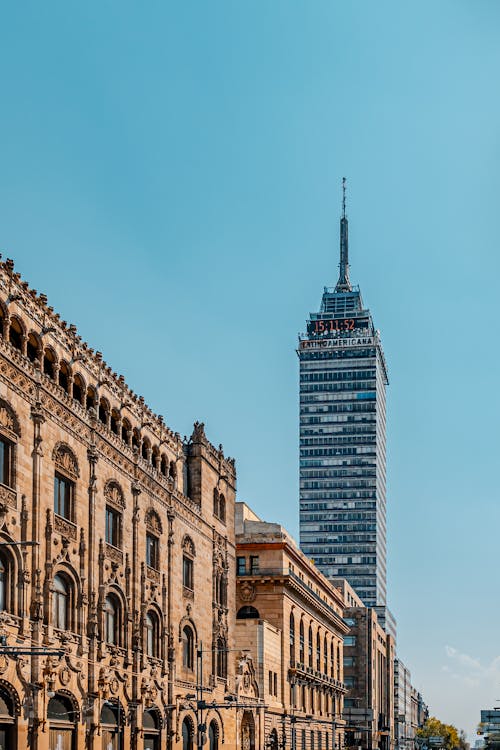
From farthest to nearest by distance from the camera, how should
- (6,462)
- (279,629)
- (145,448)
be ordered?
(279,629), (145,448), (6,462)

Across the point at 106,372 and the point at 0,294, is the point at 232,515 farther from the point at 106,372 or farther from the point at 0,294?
the point at 0,294

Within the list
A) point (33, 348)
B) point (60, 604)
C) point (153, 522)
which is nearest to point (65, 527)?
point (60, 604)

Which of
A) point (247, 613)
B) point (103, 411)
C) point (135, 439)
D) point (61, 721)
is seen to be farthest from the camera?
point (247, 613)

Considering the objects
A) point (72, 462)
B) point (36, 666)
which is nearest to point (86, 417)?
point (72, 462)

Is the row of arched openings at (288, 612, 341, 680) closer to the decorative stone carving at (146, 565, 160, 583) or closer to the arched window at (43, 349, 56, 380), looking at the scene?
the decorative stone carving at (146, 565, 160, 583)

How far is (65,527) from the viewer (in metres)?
61.5

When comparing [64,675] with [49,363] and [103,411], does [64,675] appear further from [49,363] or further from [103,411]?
[103,411]

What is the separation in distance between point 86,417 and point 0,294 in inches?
478

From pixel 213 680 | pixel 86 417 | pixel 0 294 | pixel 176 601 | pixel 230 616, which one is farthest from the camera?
pixel 230 616

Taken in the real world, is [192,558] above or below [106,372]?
below

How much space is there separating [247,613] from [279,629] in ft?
11.6

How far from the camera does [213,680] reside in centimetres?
8919

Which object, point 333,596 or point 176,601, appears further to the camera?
point 333,596

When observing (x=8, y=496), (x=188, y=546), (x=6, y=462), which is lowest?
(x=188, y=546)
